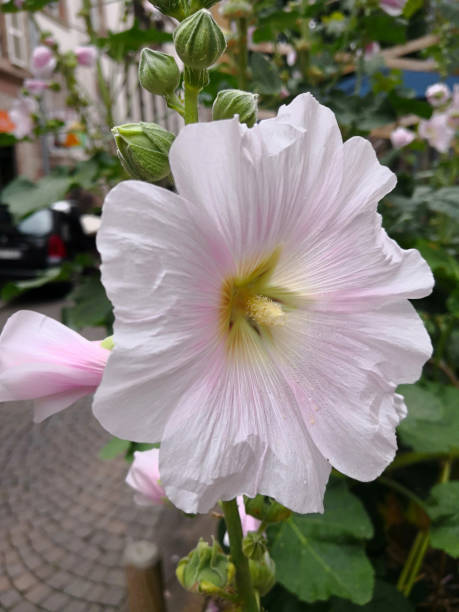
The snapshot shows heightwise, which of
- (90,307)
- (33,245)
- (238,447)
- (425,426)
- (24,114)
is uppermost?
(238,447)

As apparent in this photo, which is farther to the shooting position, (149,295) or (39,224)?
(39,224)

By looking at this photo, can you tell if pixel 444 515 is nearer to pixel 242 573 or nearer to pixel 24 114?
pixel 242 573

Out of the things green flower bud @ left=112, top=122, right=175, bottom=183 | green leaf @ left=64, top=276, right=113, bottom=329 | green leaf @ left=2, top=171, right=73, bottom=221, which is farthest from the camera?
green leaf @ left=2, top=171, right=73, bottom=221

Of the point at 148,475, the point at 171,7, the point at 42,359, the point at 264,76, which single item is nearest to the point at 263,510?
the point at 148,475

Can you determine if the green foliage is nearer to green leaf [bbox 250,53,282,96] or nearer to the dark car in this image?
green leaf [bbox 250,53,282,96]

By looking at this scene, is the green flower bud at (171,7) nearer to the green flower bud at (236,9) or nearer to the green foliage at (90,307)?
the green flower bud at (236,9)

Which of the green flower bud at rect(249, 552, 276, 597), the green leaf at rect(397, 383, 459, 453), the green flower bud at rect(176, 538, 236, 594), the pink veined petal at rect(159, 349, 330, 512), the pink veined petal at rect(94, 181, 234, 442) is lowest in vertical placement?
the green leaf at rect(397, 383, 459, 453)

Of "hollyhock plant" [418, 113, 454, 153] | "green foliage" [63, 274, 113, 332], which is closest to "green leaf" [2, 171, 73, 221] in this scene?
"green foliage" [63, 274, 113, 332]
